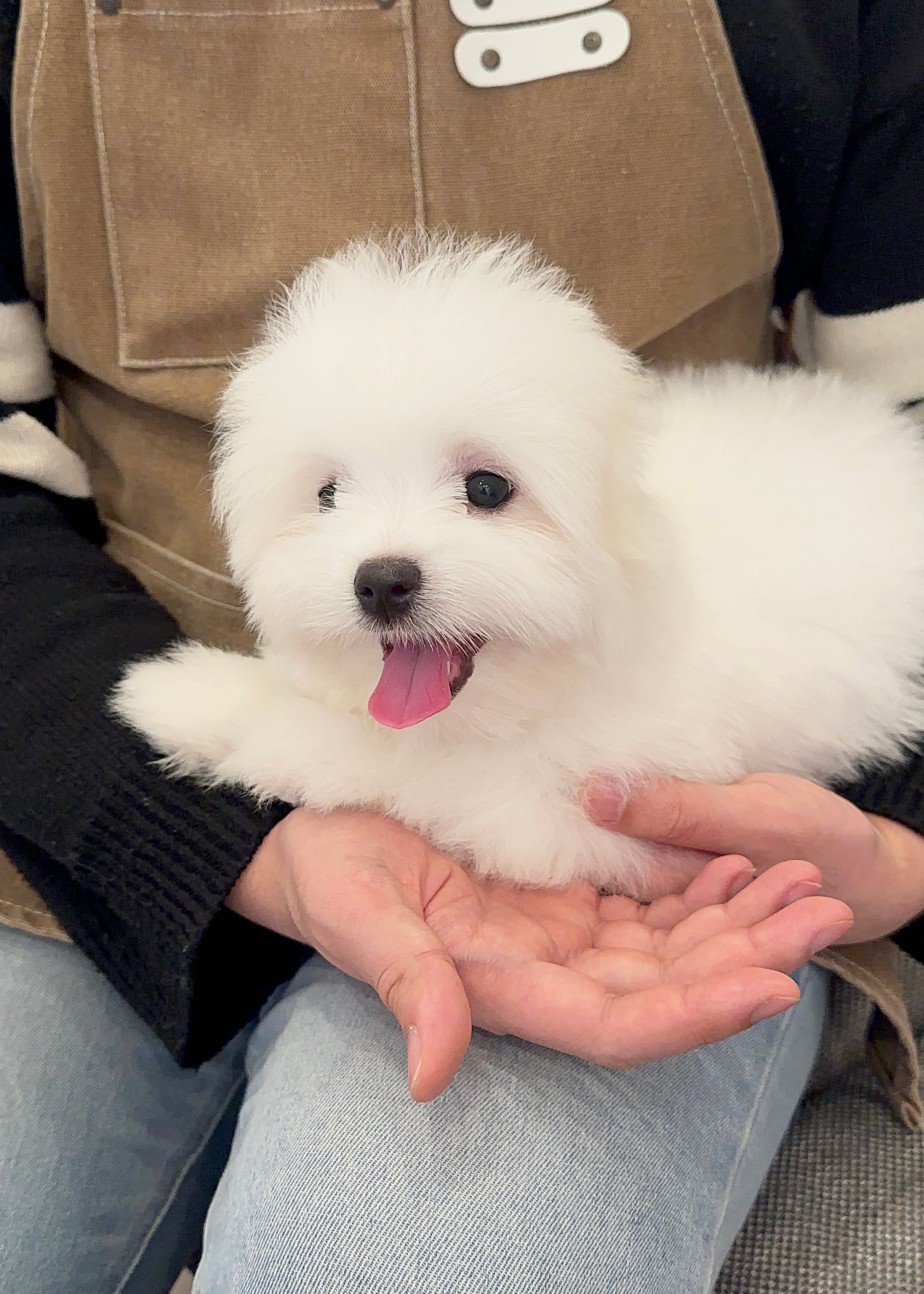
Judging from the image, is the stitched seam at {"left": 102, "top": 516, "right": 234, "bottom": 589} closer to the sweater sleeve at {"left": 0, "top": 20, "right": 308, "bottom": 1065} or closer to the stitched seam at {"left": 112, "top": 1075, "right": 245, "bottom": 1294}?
the sweater sleeve at {"left": 0, "top": 20, "right": 308, "bottom": 1065}

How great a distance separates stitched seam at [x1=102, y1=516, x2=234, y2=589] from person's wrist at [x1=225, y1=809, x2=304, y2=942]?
0.34 m

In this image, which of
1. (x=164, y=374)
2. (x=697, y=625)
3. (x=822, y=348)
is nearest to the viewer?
(x=697, y=625)

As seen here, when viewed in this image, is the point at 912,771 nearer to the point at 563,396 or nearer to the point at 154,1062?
the point at 563,396

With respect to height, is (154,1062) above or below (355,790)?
below

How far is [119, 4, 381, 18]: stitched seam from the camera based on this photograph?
0.80m

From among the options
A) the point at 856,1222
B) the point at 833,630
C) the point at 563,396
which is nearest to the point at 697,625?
the point at 833,630

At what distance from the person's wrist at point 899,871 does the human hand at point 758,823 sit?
14mm

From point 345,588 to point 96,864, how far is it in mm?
391

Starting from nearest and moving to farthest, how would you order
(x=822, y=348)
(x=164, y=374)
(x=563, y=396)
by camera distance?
(x=563, y=396), (x=164, y=374), (x=822, y=348)

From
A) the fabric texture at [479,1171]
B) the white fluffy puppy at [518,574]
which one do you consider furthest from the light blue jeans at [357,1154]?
the white fluffy puppy at [518,574]

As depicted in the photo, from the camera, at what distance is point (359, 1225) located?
710 mm

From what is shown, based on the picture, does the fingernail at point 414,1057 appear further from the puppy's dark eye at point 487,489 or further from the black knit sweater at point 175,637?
the puppy's dark eye at point 487,489

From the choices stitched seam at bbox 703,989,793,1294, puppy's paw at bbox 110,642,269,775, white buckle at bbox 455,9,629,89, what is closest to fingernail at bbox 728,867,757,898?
stitched seam at bbox 703,989,793,1294

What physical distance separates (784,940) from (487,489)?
0.42 meters
